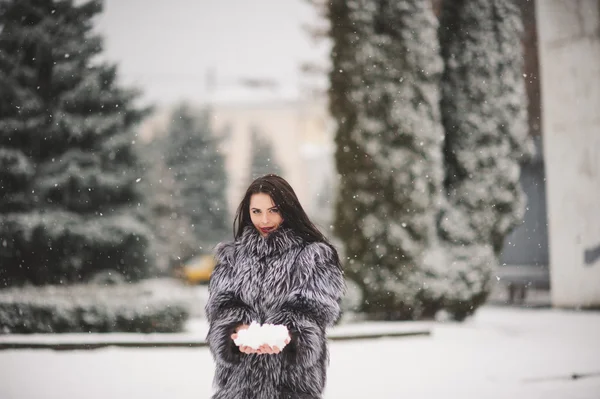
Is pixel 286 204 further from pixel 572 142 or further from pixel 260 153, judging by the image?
pixel 260 153

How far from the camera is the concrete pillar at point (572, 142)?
9.67 meters

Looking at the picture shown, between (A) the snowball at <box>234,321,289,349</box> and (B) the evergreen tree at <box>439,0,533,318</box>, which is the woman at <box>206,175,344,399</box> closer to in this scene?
(A) the snowball at <box>234,321,289,349</box>

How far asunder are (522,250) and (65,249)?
9.89 m

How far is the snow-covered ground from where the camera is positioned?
4.83 meters

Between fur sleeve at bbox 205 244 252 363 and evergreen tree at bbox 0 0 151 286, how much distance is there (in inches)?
360

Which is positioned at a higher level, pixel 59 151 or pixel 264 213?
pixel 59 151

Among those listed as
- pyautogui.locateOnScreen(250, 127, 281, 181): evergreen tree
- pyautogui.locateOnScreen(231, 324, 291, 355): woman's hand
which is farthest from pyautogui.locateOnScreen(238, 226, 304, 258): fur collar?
pyautogui.locateOnScreen(250, 127, 281, 181): evergreen tree

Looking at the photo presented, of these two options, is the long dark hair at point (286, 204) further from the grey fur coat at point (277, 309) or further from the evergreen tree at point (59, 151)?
the evergreen tree at point (59, 151)

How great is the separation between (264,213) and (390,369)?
160 inches

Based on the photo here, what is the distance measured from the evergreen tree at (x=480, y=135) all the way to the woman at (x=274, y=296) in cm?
706

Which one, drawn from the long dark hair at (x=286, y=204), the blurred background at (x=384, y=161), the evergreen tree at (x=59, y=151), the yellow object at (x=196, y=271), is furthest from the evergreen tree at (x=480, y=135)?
the yellow object at (x=196, y=271)

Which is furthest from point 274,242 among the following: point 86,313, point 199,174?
point 199,174

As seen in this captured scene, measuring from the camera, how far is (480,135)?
8.90 m

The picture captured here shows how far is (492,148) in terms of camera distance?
349 inches
